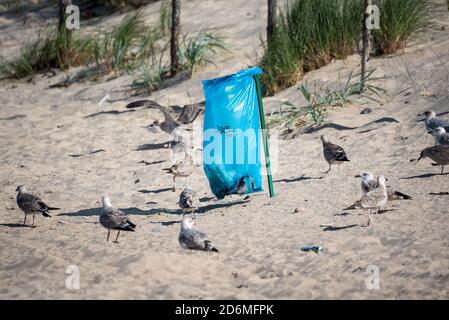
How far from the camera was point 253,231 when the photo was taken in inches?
344

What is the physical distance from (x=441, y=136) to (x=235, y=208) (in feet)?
9.38

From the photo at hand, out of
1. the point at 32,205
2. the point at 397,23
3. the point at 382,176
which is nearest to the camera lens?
the point at 382,176

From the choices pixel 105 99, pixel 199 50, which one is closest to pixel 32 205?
pixel 105 99

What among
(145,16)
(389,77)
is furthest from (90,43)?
(389,77)

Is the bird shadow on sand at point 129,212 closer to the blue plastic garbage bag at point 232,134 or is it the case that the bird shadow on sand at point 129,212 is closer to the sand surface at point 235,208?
the sand surface at point 235,208

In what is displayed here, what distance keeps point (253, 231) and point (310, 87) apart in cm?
545

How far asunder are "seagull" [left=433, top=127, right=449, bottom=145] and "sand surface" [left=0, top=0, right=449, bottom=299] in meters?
0.36

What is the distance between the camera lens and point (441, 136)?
404 inches

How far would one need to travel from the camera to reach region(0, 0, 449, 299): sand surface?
7.25 meters

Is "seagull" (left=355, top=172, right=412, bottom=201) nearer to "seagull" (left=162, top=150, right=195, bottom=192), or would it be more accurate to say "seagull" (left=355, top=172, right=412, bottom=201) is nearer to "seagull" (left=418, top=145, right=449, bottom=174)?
"seagull" (left=418, top=145, right=449, bottom=174)

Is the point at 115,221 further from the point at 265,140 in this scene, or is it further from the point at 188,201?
the point at 265,140

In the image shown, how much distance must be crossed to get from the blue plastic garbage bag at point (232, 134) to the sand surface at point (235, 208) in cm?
38

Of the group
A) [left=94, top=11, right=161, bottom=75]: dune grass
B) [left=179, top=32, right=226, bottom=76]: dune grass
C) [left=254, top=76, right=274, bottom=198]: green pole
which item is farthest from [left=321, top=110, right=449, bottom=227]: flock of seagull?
[left=94, top=11, right=161, bottom=75]: dune grass
